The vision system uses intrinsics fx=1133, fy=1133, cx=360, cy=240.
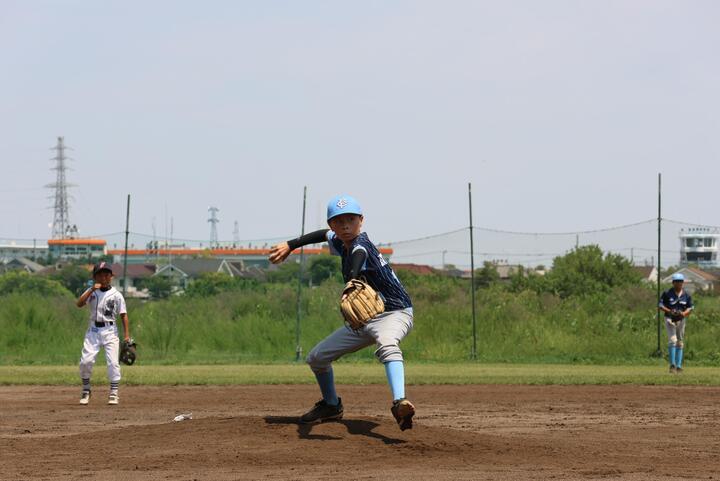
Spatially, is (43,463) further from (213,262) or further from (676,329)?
(213,262)

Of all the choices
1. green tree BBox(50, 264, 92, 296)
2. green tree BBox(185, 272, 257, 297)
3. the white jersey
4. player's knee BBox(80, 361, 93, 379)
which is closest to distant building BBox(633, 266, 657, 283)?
green tree BBox(185, 272, 257, 297)

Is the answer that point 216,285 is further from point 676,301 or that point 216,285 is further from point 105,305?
point 105,305

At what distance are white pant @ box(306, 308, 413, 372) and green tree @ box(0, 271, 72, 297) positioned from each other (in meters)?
21.4

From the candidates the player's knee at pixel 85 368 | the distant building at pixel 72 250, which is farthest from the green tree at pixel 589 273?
the player's knee at pixel 85 368

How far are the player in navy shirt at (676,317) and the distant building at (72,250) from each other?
18.9 metres

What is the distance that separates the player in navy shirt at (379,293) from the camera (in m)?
9.05

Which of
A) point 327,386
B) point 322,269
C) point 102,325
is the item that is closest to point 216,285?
point 322,269

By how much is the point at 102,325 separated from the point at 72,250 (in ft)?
89.9

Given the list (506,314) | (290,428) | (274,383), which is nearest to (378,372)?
(274,383)

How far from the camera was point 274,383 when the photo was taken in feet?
58.1

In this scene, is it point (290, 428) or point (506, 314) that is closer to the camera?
point (290, 428)

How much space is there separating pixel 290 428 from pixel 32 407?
5473 mm

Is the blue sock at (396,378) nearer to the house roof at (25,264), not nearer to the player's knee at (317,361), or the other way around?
the player's knee at (317,361)

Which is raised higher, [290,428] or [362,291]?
[362,291]
